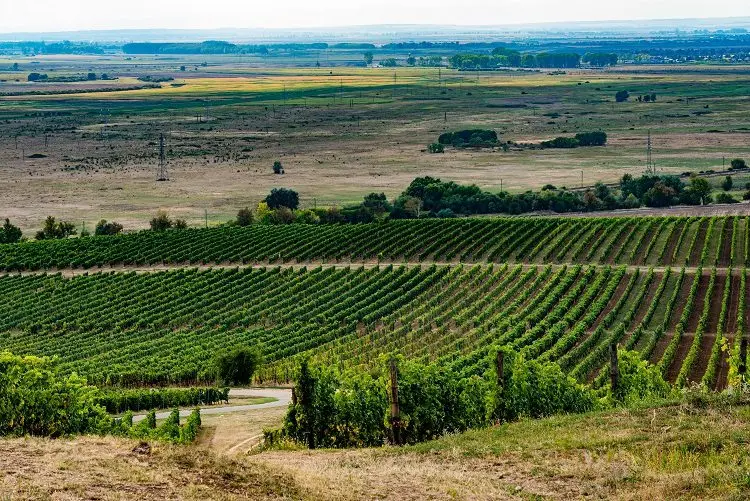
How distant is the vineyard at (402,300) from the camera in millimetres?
56719

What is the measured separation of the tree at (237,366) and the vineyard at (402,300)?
40.8 inches

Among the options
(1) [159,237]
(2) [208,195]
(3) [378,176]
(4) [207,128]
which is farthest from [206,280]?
(4) [207,128]

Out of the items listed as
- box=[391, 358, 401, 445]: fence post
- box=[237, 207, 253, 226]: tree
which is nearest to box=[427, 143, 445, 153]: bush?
box=[237, 207, 253, 226]: tree

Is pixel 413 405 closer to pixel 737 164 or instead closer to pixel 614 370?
pixel 614 370

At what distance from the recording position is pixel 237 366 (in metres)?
53.5

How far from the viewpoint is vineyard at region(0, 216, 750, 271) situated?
78.7 meters

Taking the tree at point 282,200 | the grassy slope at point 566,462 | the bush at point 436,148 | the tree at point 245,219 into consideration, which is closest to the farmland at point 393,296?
the tree at point 245,219

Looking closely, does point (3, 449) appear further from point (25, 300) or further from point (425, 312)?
point (25, 300)

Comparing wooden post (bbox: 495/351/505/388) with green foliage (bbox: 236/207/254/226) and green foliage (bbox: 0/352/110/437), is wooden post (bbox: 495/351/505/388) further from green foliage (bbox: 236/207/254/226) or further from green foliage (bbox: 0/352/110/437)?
green foliage (bbox: 236/207/254/226)

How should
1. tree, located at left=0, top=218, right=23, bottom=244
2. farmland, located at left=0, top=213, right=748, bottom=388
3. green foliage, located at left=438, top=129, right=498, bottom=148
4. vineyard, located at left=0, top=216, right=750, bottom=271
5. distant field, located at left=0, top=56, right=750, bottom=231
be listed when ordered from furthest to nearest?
green foliage, located at left=438, top=129, right=498, bottom=148, distant field, located at left=0, top=56, right=750, bottom=231, tree, located at left=0, top=218, right=23, bottom=244, vineyard, located at left=0, top=216, right=750, bottom=271, farmland, located at left=0, top=213, right=748, bottom=388

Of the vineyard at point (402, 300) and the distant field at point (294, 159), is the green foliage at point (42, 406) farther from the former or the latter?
the distant field at point (294, 159)

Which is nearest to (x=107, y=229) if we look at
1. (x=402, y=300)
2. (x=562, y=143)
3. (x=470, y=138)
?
(x=402, y=300)

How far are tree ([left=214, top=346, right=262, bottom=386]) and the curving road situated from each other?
0.88 metres

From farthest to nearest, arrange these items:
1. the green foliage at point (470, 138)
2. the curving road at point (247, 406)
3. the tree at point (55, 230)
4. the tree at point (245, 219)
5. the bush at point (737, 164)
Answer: the green foliage at point (470, 138) → the bush at point (737, 164) → the tree at point (245, 219) → the tree at point (55, 230) → the curving road at point (247, 406)
